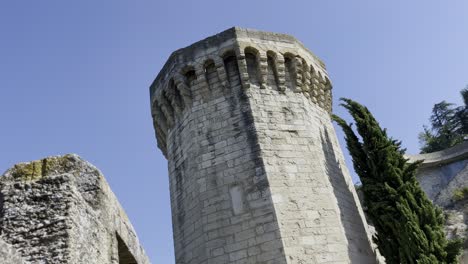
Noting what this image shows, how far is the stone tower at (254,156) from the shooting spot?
8.12 m

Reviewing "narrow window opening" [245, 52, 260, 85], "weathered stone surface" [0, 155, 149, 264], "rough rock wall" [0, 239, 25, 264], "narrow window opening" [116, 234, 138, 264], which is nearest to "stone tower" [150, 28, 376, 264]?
"narrow window opening" [245, 52, 260, 85]

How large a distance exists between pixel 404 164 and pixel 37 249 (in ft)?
31.0

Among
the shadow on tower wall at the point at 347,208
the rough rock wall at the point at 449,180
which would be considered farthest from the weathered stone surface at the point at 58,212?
the rough rock wall at the point at 449,180

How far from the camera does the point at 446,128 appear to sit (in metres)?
35.2

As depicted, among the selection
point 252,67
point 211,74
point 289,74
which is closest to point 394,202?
point 289,74

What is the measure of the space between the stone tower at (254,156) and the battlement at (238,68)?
1.0 inches

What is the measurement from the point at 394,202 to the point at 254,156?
324 centimetres

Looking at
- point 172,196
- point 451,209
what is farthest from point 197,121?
point 451,209

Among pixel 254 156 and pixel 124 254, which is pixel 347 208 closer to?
pixel 254 156

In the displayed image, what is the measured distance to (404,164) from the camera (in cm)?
1009

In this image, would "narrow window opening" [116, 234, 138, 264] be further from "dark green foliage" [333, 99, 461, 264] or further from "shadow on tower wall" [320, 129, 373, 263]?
"dark green foliage" [333, 99, 461, 264]

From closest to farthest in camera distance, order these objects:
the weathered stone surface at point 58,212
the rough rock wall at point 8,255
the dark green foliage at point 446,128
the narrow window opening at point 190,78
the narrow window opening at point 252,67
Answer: the rough rock wall at point 8,255, the weathered stone surface at point 58,212, the narrow window opening at point 252,67, the narrow window opening at point 190,78, the dark green foliage at point 446,128

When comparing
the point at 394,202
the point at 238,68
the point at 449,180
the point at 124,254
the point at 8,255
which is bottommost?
the point at 8,255

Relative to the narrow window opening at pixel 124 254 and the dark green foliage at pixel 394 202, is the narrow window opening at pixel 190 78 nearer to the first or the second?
the dark green foliage at pixel 394 202
